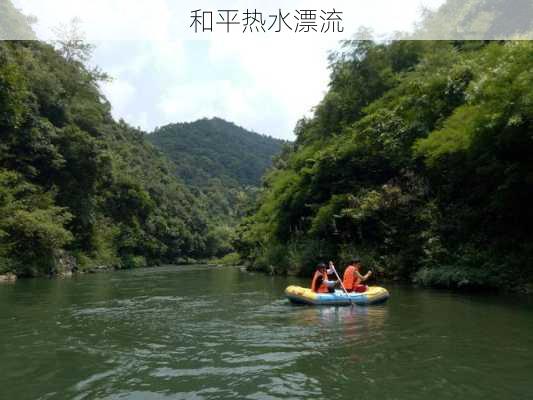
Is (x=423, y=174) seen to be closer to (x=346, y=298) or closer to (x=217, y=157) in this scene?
(x=346, y=298)

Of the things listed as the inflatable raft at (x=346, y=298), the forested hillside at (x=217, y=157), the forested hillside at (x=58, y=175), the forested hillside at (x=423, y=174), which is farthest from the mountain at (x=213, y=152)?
the inflatable raft at (x=346, y=298)

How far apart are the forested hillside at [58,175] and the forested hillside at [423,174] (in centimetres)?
1230

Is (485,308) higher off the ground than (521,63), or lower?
lower

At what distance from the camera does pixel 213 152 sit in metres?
129

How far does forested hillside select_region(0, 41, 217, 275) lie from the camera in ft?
87.2

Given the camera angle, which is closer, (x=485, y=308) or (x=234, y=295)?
(x=485, y=308)

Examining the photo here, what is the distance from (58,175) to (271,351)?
29.8 metres

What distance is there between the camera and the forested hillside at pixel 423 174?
14.3 meters

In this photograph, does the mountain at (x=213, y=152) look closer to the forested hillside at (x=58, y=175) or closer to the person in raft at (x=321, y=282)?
the forested hillside at (x=58, y=175)

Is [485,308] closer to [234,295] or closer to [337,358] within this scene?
[337,358]

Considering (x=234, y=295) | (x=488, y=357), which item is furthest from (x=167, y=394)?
(x=234, y=295)

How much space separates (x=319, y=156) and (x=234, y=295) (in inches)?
366

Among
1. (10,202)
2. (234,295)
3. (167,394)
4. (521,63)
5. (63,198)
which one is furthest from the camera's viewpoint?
(63,198)

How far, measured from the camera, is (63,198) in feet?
116
